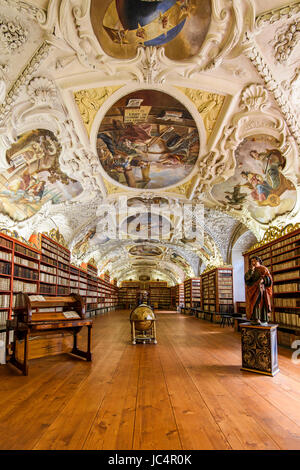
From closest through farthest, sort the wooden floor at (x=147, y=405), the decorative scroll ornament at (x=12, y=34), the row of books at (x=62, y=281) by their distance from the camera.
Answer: the wooden floor at (x=147, y=405)
the decorative scroll ornament at (x=12, y=34)
the row of books at (x=62, y=281)

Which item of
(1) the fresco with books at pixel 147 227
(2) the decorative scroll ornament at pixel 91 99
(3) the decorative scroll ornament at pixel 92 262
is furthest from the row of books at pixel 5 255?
(3) the decorative scroll ornament at pixel 92 262

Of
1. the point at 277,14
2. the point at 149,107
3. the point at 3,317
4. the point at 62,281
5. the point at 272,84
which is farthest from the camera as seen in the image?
the point at 62,281

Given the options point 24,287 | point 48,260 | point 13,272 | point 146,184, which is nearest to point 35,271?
point 24,287

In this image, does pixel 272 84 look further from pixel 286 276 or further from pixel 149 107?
pixel 286 276

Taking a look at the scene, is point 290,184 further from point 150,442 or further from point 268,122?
point 150,442

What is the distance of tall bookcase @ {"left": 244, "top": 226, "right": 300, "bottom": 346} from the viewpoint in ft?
28.7

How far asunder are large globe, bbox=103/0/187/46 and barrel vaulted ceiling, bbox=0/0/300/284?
0.02 m

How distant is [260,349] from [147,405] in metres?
2.85

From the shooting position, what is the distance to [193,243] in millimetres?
19625

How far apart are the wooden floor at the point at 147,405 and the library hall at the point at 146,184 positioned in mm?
30

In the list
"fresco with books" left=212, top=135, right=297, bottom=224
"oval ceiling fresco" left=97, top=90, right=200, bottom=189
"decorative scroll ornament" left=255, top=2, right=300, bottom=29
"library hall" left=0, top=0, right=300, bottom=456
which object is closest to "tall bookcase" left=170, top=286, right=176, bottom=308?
"library hall" left=0, top=0, right=300, bottom=456

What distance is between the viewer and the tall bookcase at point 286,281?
8.76 metres

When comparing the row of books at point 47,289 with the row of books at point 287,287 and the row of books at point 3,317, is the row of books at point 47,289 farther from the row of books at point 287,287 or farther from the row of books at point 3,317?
the row of books at point 287,287

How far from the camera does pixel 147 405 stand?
154 inches
